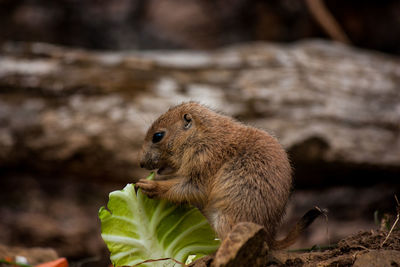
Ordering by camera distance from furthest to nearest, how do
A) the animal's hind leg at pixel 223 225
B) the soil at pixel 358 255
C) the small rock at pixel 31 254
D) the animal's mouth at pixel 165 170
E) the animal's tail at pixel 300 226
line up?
the small rock at pixel 31 254 < the animal's mouth at pixel 165 170 < the animal's tail at pixel 300 226 < the animal's hind leg at pixel 223 225 < the soil at pixel 358 255

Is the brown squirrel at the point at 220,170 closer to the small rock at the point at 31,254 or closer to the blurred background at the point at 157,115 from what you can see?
the small rock at the point at 31,254

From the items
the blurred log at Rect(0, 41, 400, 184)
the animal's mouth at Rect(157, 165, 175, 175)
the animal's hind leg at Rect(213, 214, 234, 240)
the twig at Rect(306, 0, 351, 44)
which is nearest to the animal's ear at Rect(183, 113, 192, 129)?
the animal's mouth at Rect(157, 165, 175, 175)

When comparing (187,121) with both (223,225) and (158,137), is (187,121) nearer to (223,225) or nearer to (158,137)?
(158,137)

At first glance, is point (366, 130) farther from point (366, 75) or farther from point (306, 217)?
point (306, 217)

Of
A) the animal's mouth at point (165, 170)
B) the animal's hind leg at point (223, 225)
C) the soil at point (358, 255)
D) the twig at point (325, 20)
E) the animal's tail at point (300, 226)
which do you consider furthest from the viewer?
the twig at point (325, 20)

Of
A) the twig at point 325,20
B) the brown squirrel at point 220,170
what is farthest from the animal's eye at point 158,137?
the twig at point 325,20

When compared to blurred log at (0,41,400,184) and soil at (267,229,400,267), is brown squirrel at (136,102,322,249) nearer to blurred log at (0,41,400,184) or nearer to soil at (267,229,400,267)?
soil at (267,229,400,267)
